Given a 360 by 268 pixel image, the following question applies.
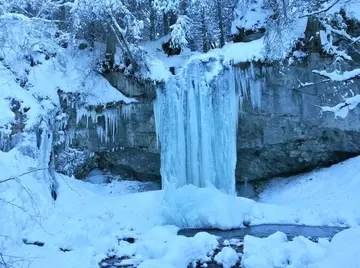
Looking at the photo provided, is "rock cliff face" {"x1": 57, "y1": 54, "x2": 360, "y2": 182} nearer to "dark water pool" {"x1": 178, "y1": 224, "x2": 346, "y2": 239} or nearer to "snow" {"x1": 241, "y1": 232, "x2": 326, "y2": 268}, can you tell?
"dark water pool" {"x1": 178, "y1": 224, "x2": 346, "y2": 239}

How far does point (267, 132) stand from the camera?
438 inches

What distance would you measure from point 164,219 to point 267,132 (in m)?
4.44

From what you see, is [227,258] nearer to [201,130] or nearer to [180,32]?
[201,130]

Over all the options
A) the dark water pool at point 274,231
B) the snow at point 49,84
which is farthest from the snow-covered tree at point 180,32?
the dark water pool at point 274,231

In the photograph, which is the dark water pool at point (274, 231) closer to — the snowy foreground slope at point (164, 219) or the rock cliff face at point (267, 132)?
the snowy foreground slope at point (164, 219)

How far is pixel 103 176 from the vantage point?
12727 millimetres

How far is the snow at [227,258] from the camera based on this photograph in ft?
17.4

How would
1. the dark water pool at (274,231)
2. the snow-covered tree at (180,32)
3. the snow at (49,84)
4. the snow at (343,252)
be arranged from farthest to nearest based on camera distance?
the snow-covered tree at (180,32) < the snow at (49,84) < the dark water pool at (274,231) < the snow at (343,252)

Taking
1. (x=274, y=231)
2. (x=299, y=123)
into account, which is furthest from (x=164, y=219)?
(x=299, y=123)

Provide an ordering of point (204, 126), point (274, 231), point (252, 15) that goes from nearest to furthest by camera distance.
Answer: point (274, 231), point (204, 126), point (252, 15)

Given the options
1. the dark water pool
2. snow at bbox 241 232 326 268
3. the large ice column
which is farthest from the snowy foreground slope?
the large ice column

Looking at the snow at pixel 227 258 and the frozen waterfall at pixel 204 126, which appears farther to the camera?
the frozen waterfall at pixel 204 126

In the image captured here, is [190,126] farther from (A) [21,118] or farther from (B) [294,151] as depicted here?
(A) [21,118]

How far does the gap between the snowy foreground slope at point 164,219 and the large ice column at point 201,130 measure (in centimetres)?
118
